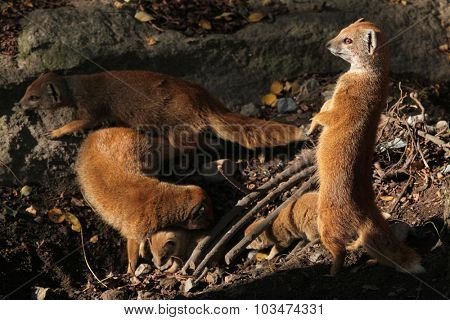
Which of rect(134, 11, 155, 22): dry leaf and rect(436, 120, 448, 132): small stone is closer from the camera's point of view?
rect(436, 120, 448, 132): small stone

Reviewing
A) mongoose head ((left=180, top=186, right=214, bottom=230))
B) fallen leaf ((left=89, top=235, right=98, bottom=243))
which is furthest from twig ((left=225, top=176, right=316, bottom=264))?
fallen leaf ((left=89, top=235, right=98, bottom=243))

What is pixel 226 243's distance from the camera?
Result: 18.0 feet

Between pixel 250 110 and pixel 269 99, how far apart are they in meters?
0.21

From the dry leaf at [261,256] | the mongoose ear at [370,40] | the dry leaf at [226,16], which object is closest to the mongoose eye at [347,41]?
the mongoose ear at [370,40]

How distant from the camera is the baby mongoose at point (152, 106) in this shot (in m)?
6.13

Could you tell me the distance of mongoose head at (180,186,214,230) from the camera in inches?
219

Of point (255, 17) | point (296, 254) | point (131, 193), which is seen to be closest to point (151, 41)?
point (255, 17)

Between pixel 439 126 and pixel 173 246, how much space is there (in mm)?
2356

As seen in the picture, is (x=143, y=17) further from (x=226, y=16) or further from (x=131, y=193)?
(x=131, y=193)

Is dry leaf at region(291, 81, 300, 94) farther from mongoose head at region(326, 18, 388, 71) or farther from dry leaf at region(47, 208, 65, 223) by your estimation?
dry leaf at region(47, 208, 65, 223)

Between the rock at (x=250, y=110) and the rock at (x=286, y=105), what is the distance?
199 millimetres

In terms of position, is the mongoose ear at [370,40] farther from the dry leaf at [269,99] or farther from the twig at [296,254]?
the dry leaf at [269,99]

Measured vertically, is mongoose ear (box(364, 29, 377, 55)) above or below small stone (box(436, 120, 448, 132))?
above

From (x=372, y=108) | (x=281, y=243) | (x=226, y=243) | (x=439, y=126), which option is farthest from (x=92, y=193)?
(x=439, y=126)
